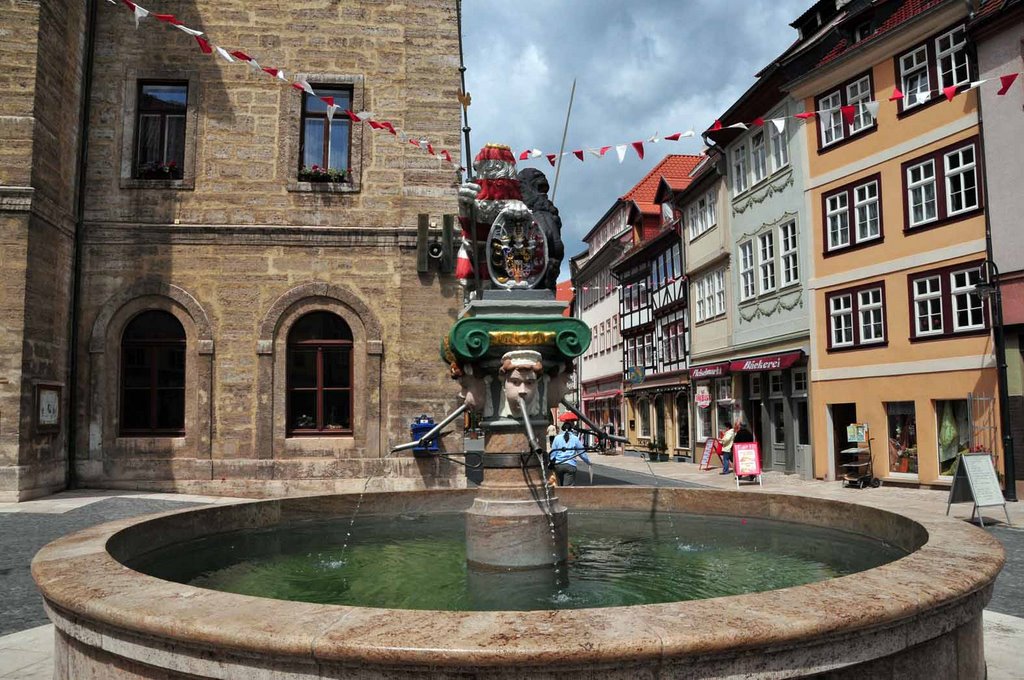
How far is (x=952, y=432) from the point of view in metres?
17.8

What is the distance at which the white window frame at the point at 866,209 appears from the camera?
19.9 metres

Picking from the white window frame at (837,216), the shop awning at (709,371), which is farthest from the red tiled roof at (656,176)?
the white window frame at (837,216)

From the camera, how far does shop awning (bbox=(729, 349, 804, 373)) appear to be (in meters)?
22.3

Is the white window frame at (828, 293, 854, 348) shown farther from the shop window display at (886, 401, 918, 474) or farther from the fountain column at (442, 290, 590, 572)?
the fountain column at (442, 290, 590, 572)

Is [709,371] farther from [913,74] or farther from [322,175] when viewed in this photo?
[322,175]

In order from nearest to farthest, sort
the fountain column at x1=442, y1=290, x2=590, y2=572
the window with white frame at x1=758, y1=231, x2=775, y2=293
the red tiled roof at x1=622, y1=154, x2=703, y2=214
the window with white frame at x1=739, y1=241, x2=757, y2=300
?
the fountain column at x1=442, y1=290, x2=590, y2=572, the window with white frame at x1=758, y1=231, x2=775, y2=293, the window with white frame at x1=739, y1=241, x2=757, y2=300, the red tiled roof at x1=622, y1=154, x2=703, y2=214

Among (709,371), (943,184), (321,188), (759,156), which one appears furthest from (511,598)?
(709,371)

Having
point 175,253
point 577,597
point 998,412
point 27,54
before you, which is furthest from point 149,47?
point 998,412

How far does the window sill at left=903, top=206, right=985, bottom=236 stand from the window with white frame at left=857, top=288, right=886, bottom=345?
5.47 ft

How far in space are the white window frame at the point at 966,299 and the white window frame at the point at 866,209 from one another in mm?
2559

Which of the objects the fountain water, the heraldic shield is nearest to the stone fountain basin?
the fountain water

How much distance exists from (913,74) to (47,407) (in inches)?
773

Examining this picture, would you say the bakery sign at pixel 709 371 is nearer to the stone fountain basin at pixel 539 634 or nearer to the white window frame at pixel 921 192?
the white window frame at pixel 921 192

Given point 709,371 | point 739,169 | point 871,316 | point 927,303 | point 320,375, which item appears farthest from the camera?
point 709,371
